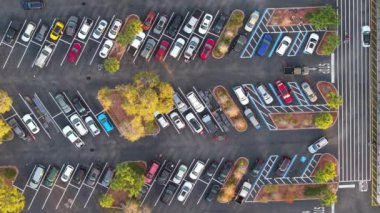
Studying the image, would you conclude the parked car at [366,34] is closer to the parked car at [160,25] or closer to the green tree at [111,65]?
the parked car at [160,25]

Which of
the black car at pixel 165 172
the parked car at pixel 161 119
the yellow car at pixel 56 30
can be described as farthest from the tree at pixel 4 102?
the black car at pixel 165 172

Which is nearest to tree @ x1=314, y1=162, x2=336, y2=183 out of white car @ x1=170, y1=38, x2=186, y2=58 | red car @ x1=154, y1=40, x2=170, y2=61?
white car @ x1=170, y1=38, x2=186, y2=58

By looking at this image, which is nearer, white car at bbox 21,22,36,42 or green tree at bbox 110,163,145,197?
green tree at bbox 110,163,145,197

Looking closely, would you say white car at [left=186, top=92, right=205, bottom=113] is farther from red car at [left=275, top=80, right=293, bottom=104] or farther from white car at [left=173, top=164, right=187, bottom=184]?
red car at [left=275, top=80, right=293, bottom=104]

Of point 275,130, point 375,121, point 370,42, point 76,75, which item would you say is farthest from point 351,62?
point 76,75

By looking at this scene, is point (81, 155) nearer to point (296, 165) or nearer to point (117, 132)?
point (117, 132)

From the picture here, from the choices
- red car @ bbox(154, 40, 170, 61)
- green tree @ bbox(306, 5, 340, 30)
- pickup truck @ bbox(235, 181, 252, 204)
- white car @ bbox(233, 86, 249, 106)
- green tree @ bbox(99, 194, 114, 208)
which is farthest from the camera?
pickup truck @ bbox(235, 181, 252, 204)
